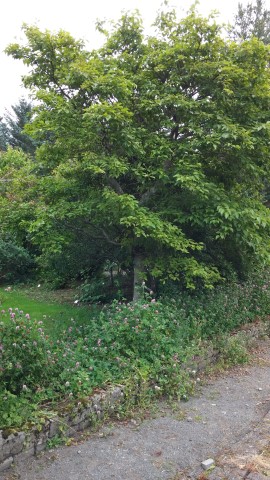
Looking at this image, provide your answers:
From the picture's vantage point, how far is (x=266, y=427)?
4.04m

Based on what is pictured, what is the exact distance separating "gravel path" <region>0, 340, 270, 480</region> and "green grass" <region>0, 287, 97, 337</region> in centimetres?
233

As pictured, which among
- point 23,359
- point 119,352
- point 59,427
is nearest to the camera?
point 59,427

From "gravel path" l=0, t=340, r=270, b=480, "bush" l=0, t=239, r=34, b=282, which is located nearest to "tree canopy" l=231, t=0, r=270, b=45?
"bush" l=0, t=239, r=34, b=282

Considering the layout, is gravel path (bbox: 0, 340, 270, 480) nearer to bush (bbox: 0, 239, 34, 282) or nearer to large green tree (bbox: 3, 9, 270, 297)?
large green tree (bbox: 3, 9, 270, 297)

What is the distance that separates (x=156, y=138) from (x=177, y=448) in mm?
3759

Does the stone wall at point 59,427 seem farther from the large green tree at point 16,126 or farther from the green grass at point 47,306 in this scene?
the large green tree at point 16,126

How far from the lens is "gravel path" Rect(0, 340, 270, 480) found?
3199 mm

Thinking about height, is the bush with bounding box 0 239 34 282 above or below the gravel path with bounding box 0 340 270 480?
above

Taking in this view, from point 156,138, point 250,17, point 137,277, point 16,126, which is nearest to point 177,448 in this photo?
point 137,277

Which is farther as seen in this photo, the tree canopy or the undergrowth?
the tree canopy

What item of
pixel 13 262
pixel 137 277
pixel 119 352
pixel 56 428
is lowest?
pixel 56 428

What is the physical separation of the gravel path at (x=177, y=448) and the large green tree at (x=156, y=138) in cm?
175

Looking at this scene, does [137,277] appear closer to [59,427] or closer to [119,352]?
[119,352]

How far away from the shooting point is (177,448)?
3.61 m
